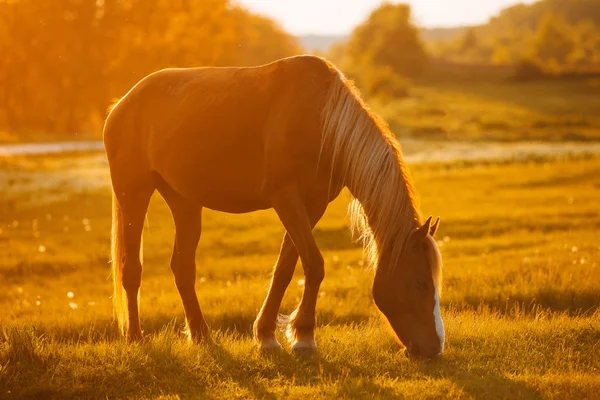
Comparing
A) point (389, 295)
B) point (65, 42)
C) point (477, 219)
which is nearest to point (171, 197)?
point (389, 295)

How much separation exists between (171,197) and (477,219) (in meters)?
10.9

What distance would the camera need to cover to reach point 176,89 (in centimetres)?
781

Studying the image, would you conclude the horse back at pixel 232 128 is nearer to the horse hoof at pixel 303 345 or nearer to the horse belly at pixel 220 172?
the horse belly at pixel 220 172

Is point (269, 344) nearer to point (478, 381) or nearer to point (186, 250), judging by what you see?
point (186, 250)

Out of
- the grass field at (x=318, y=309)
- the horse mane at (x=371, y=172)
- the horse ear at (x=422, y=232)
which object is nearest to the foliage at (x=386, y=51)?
the grass field at (x=318, y=309)

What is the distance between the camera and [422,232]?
19.5 ft

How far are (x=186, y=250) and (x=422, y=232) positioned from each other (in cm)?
293

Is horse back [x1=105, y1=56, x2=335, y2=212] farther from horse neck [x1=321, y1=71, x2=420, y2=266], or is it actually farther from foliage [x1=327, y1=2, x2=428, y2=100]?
foliage [x1=327, y1=2, x2=428, y2=100]

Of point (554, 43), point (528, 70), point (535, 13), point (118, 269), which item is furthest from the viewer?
point (535, 13)

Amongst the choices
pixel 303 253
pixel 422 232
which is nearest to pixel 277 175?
pixel 303 253

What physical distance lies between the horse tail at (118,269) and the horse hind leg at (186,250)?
2.00 ft

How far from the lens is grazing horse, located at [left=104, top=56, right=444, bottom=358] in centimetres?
608

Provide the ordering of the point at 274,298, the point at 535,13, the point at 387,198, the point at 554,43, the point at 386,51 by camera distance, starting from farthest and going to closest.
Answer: the point at 535,13 → the point at 386,51 → the point at 554,43 → the point at 274,298 → the point at 387,198

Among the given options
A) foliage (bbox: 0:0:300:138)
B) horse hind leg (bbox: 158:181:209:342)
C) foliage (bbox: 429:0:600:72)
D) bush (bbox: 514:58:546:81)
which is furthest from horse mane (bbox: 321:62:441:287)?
foliage (bbox: 429:0:600:72)
